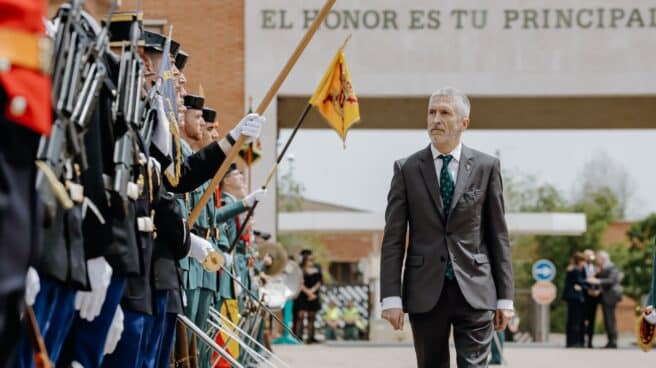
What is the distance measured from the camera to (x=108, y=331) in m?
5.48

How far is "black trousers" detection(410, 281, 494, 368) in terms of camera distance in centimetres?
715

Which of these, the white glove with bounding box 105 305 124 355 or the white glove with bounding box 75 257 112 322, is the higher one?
the white glove with bounding box 75 257 112 322

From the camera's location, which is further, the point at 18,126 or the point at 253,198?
the point at 253,198

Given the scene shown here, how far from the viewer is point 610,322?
25.6 meters

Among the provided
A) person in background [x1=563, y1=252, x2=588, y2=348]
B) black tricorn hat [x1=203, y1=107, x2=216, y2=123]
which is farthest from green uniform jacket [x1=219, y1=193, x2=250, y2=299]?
person in background [x1=563, y1=252, x2=588, y2=348]

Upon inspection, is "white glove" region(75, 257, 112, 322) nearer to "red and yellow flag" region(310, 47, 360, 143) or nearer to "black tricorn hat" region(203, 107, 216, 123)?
"black tricorn hat" region(203, 107, 216, 123)

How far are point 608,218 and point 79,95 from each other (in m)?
73.4

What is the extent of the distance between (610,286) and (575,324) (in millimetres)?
1114

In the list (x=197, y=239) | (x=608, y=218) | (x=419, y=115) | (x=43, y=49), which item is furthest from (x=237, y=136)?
(x=608, y=218)

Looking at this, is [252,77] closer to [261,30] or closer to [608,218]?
[261,30]

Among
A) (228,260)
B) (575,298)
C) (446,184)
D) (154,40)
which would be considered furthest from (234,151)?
(575,298)

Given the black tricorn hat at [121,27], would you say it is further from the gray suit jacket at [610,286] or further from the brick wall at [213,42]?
the gray suit jacket at [610,286]

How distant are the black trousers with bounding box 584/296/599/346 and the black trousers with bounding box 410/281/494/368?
18.8 meters

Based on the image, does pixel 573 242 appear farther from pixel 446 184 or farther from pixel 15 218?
pixel 15 218
